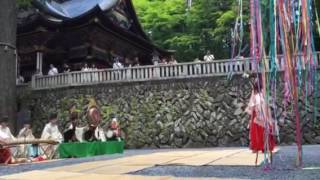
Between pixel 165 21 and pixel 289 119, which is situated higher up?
pixel 165 21

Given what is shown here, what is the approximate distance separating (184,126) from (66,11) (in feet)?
33.2

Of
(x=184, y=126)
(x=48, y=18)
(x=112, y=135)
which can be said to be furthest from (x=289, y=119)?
(x=48, y=18)

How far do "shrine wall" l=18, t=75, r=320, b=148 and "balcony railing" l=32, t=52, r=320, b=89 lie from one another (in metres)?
0.23

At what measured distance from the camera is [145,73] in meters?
20.0

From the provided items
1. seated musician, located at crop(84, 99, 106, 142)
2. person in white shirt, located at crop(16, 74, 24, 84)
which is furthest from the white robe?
person in white shirt, located at crop(16, 74, 24, 84)

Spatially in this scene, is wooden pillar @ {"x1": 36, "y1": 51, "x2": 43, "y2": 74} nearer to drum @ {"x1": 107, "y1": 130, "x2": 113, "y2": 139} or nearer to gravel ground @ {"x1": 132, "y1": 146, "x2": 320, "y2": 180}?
drum @ {"x1": 107, "y1": 130, "x2": 113, "y2": 139}

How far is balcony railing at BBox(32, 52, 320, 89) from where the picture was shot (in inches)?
750

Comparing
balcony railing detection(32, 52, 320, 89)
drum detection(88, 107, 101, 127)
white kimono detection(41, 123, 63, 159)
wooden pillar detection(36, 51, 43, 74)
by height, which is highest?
wooden pillar detection(36, 51, 43, 74)

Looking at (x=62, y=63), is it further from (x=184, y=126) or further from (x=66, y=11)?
(x=184, y=126)

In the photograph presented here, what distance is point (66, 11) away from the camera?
25453 millimetres

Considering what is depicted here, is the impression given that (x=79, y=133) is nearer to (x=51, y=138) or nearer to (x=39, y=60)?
(x=51, y=138)

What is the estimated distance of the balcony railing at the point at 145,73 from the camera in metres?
19.1

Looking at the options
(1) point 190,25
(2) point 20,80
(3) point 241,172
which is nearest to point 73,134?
(3) point 241,172

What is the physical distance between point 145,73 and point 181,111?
7.04 feet
